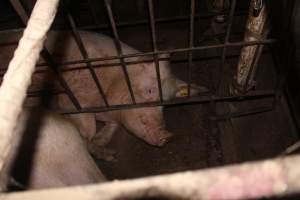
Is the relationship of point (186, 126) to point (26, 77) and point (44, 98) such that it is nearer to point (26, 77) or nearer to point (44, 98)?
point (44, 98)

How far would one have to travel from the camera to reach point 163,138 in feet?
8.06

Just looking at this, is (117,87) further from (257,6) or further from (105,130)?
(257,6)

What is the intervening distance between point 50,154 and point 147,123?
1.05m

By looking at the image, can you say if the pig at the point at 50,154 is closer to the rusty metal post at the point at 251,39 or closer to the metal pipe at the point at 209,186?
the metal pipe at the point at 209,186

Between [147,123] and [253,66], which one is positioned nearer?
[253,66]

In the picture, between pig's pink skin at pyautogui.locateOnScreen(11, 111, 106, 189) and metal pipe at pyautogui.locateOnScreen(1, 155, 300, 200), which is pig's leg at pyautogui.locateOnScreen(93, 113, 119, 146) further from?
metal pipe at pyautogui.locateOnScreen(1, 155, 300, 200)

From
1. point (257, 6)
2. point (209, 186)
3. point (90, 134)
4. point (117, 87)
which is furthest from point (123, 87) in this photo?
point (209, 186)

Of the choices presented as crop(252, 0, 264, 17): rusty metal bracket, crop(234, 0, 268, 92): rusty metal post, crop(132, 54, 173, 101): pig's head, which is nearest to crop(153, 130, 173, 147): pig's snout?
crop(132, 54, 173, 101): pig's head

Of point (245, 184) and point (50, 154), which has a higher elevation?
point (245, 184)

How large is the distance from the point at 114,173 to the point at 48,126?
962mm

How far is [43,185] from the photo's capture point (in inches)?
57.6

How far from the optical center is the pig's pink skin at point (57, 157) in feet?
4.89

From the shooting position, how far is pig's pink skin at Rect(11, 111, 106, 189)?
1489 mm

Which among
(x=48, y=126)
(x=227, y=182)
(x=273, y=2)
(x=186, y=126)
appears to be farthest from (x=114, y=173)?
(x=227, y=182)
